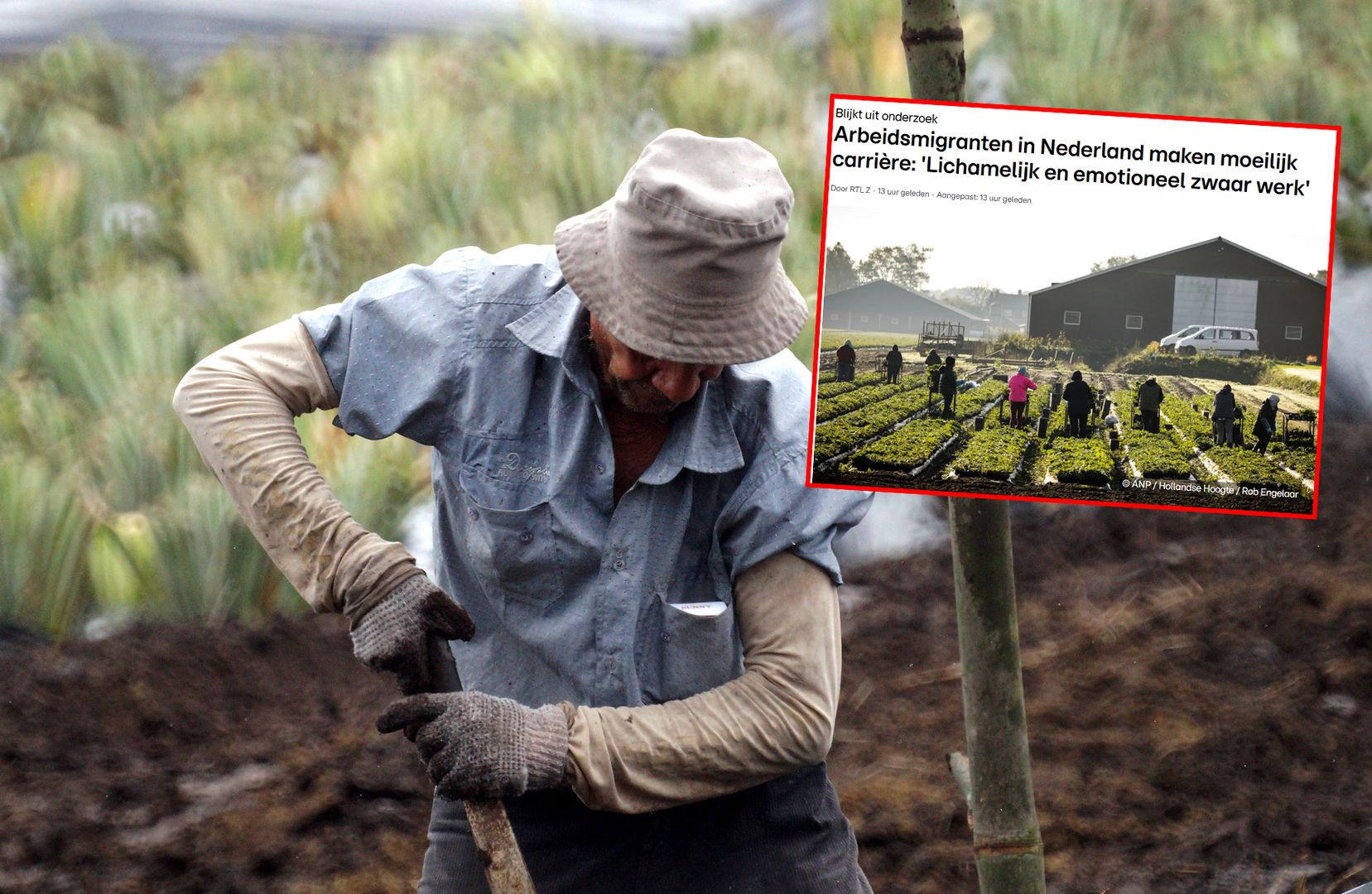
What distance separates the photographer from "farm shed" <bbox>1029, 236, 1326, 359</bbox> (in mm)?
1456

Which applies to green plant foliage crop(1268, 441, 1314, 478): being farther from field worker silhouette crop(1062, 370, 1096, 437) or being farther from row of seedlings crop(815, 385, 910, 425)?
row of seedlings crop(815, 385, 910, 425)

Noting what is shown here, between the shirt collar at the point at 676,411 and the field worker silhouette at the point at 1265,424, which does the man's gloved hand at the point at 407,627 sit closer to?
the shirt collar at the point at 676,411

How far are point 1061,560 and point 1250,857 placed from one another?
92 cm

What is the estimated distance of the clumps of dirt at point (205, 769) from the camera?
2625 mm

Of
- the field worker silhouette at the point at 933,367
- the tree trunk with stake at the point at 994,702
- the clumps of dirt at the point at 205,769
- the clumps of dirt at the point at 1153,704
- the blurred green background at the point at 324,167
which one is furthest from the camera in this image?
the blurred green background at the point at 324,167

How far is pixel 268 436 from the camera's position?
1.80 metres

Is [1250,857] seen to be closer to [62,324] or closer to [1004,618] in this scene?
[1004,618]

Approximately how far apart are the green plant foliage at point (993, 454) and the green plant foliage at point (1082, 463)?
4 cm

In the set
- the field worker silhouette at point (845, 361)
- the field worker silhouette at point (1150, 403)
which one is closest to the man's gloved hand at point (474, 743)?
the field worker silhouette at point (845, 361)

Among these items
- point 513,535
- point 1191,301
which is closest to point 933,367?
point 1191,301

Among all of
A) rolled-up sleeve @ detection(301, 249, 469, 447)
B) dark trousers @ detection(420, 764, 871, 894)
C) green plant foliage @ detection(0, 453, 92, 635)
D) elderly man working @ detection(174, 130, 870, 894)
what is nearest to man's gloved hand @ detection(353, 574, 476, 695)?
elderly man working @ detection(174, 130, 870, 894)

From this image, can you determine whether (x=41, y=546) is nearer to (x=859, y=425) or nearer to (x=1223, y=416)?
(x=859, y=425)

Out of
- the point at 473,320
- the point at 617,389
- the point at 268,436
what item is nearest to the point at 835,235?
the point at 617,389

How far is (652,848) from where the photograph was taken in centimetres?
197
